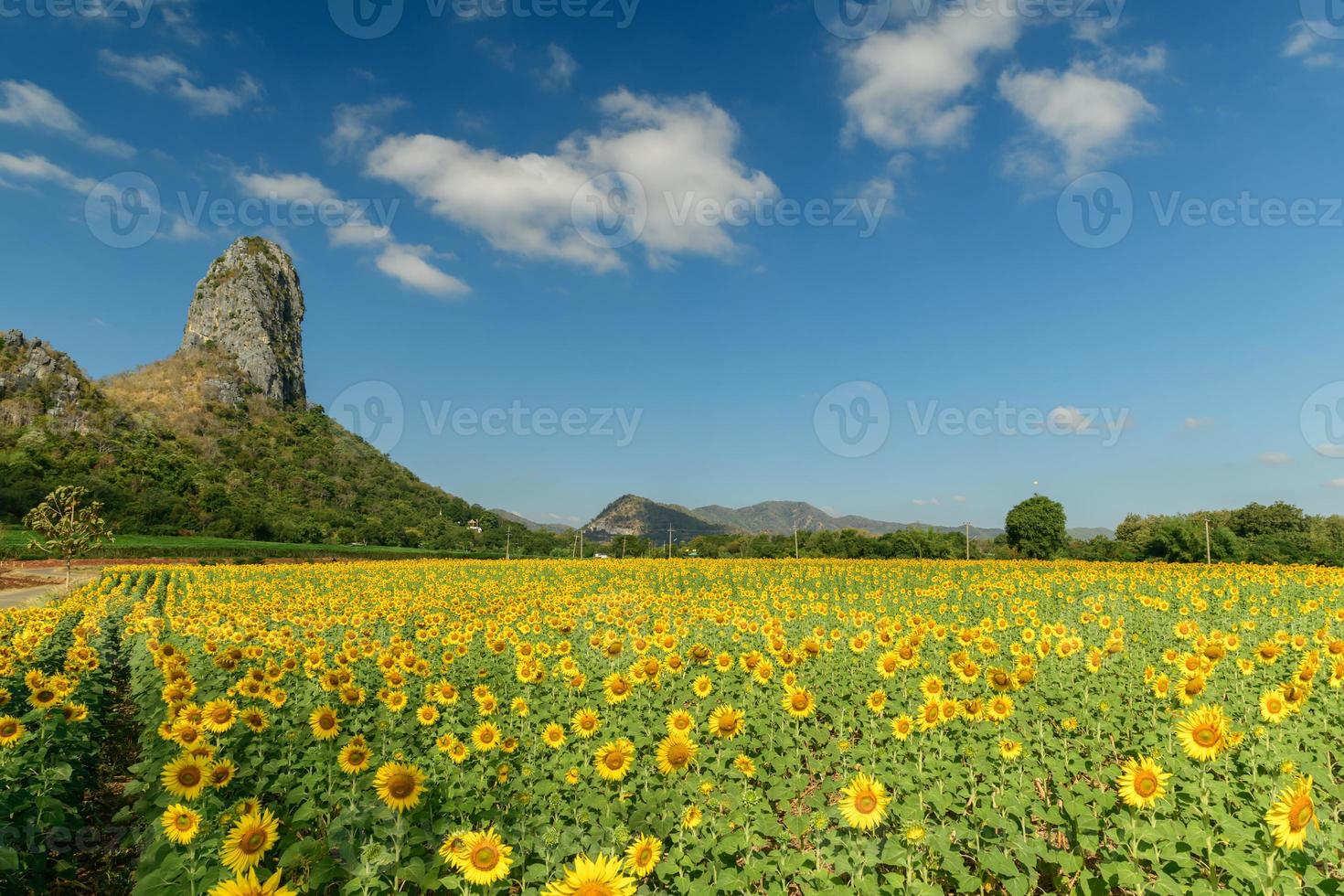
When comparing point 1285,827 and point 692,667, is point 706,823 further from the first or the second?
point 692,667

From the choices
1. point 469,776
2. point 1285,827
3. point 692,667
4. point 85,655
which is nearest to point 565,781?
point 469,776

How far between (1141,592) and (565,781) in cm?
2048

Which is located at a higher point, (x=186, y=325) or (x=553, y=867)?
(x=186, y=325)

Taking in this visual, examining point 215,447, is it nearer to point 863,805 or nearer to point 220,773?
point 220,773

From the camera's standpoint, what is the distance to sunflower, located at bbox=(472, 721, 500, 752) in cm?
572

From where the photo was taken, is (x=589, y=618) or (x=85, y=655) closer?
(x=85, y=655)

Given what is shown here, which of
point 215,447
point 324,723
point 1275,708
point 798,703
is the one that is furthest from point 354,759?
point 215,447

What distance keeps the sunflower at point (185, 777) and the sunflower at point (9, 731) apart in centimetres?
254

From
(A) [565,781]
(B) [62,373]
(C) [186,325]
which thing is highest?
(C) [186,325]

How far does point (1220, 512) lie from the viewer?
372 feet

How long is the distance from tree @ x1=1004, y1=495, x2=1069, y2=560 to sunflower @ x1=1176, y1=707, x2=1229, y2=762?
81073 mm

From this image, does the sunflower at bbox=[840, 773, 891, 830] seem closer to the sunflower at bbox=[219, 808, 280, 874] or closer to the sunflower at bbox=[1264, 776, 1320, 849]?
the sunflower at bbox=[1264, 776, 1320, 849]

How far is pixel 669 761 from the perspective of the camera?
477 centimetres

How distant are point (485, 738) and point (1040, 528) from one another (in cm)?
8562
